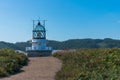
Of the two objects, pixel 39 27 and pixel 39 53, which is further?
pixel 39 27

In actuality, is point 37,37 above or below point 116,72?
above

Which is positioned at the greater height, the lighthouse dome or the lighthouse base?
the lighthouse dome

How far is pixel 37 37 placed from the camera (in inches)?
1978

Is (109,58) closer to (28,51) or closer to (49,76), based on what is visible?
(49,76)

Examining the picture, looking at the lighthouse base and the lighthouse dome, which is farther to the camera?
the lighthouse dome

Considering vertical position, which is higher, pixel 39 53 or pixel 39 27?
pixel 39 27

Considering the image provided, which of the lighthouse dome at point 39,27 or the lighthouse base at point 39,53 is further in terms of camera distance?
the lighthouse dome at point 39,27

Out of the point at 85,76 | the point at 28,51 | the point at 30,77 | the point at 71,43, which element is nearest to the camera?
the point at 85,76

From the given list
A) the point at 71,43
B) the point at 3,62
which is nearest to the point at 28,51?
the point at 3,62

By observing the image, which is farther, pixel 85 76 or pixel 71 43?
pixel 71 43

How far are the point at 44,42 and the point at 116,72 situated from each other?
3367cm

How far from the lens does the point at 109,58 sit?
2302 cm

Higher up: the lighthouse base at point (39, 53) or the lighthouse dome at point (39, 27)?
the lighthouse dome at point (39, 27)

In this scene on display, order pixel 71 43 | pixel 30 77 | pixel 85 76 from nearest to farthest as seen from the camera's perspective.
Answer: pixel 85 76 → pixel 30 77 → pixel 71 43
